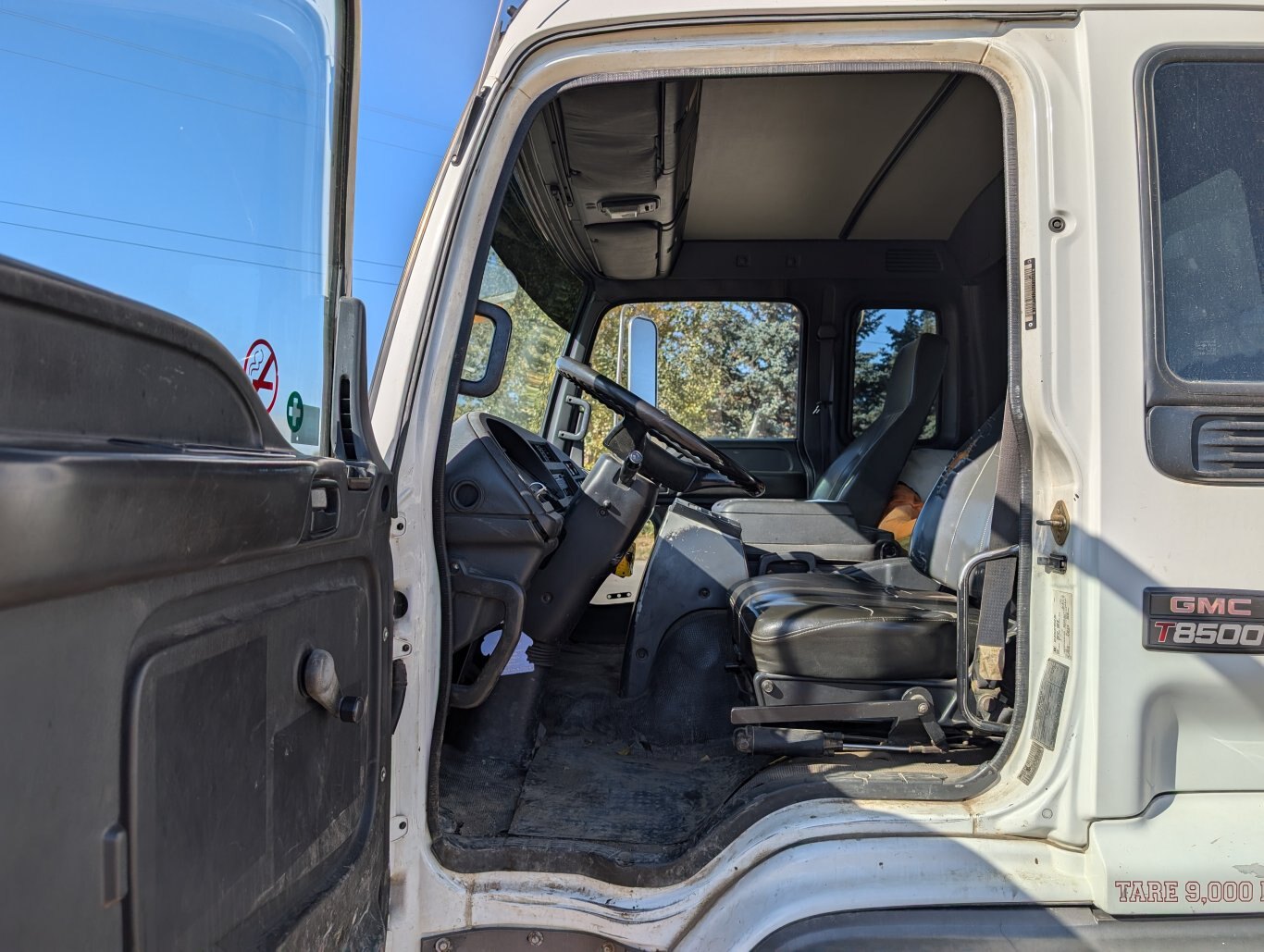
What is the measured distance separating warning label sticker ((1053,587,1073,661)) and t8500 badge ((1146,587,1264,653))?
0.35ft

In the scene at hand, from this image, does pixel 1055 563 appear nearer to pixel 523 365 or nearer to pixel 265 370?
pixel 265 370

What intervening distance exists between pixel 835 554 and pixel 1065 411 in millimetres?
1952

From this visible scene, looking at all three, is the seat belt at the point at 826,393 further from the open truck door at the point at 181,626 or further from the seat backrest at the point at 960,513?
the open truck door at the point at 181,626

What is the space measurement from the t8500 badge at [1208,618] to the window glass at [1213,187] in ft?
1.33

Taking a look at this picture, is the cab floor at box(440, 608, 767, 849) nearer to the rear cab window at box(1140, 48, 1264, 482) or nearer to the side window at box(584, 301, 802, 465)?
the rear cab window at box(1140, 48, 1264, 482)

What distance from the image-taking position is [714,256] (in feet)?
12.3

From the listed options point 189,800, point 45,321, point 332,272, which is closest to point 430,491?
point 332,272

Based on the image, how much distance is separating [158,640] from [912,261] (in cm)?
368

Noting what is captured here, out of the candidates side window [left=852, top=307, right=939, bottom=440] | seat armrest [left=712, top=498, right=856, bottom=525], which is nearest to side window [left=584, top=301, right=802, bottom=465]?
side window [left=852, top=307, right=939, bottom=440]

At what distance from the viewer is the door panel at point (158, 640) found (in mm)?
589

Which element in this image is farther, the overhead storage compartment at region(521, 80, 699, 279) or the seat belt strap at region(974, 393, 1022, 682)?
the overhead storage compartment at region(521, 80, 699, 279)

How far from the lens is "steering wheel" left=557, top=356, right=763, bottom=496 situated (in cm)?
212

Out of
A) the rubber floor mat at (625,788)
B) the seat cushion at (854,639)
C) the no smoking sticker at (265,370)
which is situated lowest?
the rubber floor mat at (625,788)

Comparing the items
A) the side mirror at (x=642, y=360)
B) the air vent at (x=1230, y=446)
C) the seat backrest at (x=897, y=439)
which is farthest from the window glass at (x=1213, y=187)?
the seat backrest at (x=897, y=439)
